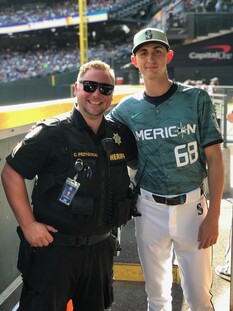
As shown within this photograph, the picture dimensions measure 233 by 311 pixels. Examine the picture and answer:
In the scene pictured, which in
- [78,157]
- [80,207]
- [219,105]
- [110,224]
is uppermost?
[78,157]

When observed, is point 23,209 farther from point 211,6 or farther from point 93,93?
point 211,6

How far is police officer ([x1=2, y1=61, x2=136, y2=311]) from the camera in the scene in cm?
200

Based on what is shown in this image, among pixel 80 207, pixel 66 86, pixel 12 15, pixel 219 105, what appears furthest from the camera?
pixel 12 15

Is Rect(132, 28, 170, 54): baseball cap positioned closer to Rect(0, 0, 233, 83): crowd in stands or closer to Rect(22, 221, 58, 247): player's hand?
Rect(22, 221, 58, 247): player's hand

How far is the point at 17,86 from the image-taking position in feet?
90.5

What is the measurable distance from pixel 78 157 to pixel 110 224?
Answer: 408 mm

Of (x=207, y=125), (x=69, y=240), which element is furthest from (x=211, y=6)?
(x=69, y=240)

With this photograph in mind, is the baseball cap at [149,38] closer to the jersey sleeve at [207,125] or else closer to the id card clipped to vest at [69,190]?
the jersey sleeve at [207,125]

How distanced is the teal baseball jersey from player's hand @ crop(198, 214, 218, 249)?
0.22m

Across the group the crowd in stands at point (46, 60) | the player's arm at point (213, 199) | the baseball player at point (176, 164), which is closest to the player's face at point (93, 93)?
the baseball player at point (176, 164)

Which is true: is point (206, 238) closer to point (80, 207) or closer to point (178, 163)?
point (178, 163)

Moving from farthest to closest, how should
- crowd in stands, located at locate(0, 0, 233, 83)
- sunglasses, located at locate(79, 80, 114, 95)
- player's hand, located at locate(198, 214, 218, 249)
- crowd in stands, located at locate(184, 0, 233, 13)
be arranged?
crowd in stands, located at locate(0, 0, 233, 83) < crowd in stands, located at locate(184, 0, 233, 13) < player's hand, located at locate(198, 214, 218, 249) < sunglasses, located at locate(79, 80, 114, 95)

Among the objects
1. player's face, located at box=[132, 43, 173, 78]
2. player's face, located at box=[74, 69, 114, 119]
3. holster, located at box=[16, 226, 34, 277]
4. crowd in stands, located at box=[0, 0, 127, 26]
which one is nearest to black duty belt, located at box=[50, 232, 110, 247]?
holster, located at box=[16, 226, 34, 277]

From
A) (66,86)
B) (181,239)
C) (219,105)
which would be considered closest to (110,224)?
(181,239)
